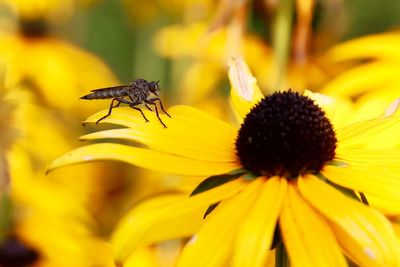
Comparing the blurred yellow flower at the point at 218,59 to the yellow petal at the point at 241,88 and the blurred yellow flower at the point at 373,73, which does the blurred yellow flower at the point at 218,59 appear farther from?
the yellow petal at the point at 241,88

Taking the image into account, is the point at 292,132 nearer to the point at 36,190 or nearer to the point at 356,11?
the point at 36,190

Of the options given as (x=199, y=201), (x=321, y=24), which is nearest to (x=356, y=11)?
(x=321, y=24)

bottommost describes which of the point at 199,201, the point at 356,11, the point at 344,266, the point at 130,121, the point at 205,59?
the point at 344,266

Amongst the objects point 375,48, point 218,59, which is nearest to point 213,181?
point 375,48

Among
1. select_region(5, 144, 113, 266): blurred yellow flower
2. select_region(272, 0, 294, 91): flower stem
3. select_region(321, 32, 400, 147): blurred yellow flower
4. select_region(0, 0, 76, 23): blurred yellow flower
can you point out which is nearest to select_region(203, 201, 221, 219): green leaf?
select_region(5, 144, 113, 266): blurred yellow flower

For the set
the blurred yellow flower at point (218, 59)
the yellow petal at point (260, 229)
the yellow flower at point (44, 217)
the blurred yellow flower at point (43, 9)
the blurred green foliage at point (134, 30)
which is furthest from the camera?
the blurred green foliage at point (134, 30)

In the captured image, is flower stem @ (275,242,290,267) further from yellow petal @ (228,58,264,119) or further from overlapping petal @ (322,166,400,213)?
yellow petal @ (228,58,264,119)

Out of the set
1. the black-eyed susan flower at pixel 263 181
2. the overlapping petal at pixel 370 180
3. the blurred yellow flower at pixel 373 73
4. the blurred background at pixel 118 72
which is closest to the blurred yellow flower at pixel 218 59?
the blurred background at pixel 118 72
